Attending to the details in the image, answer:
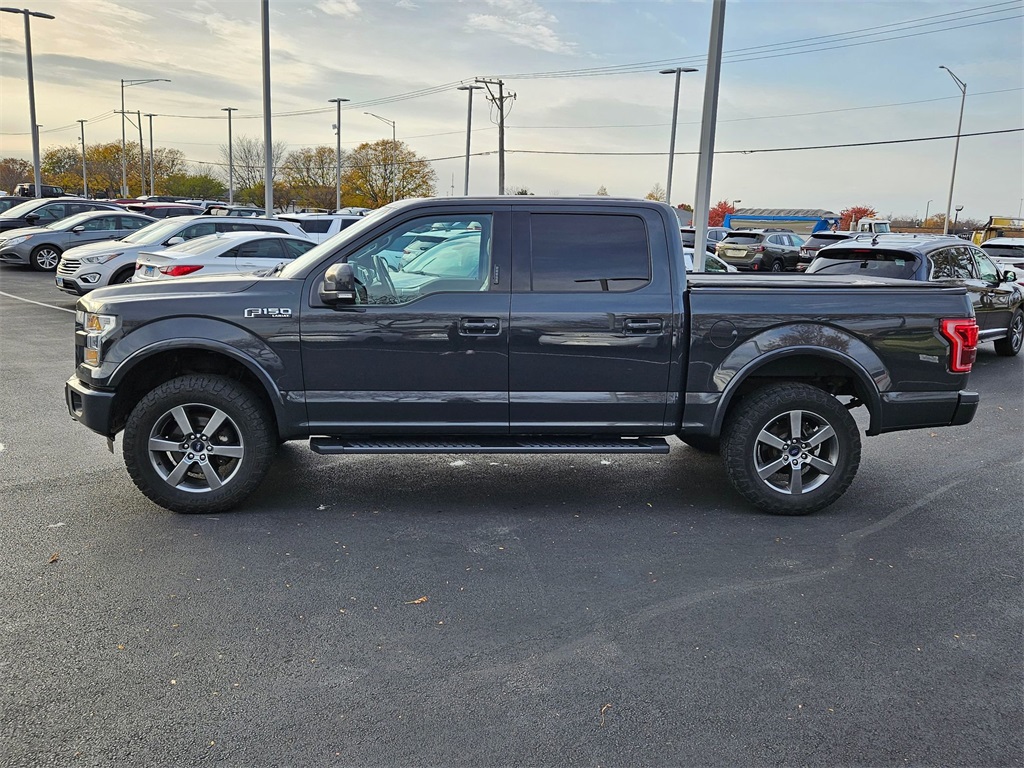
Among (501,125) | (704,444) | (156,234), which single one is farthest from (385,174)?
(704,444)

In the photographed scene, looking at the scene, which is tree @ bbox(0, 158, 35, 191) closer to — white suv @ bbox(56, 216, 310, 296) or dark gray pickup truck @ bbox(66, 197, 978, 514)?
white suv @ bbox(56, 216, 310, 296)

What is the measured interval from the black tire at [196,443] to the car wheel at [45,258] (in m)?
19.8

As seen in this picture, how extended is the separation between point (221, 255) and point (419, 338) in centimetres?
940

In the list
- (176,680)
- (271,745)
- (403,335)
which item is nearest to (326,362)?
(403,335)

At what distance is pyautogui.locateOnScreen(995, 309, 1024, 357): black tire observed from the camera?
12.9 meters

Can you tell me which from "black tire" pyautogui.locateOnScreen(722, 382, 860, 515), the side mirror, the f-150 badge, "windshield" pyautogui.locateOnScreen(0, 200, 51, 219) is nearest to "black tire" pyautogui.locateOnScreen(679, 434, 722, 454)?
"black tire" pyautogui.locateOnScreen(722, 382, 860, 515)

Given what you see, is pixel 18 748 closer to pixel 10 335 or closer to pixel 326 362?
pixel 326 362

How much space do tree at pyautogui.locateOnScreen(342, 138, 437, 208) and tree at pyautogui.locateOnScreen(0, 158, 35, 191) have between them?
53.8 meters

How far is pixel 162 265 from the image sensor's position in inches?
500

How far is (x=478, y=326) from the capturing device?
16.7 ft

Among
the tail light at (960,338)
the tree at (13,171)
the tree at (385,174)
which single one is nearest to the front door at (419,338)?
the tail light at (960,338)

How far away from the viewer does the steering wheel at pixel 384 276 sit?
516cm

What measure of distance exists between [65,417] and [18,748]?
517 centimetres

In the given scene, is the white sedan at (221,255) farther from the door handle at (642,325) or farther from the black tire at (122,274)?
the door handle at (642,325)
